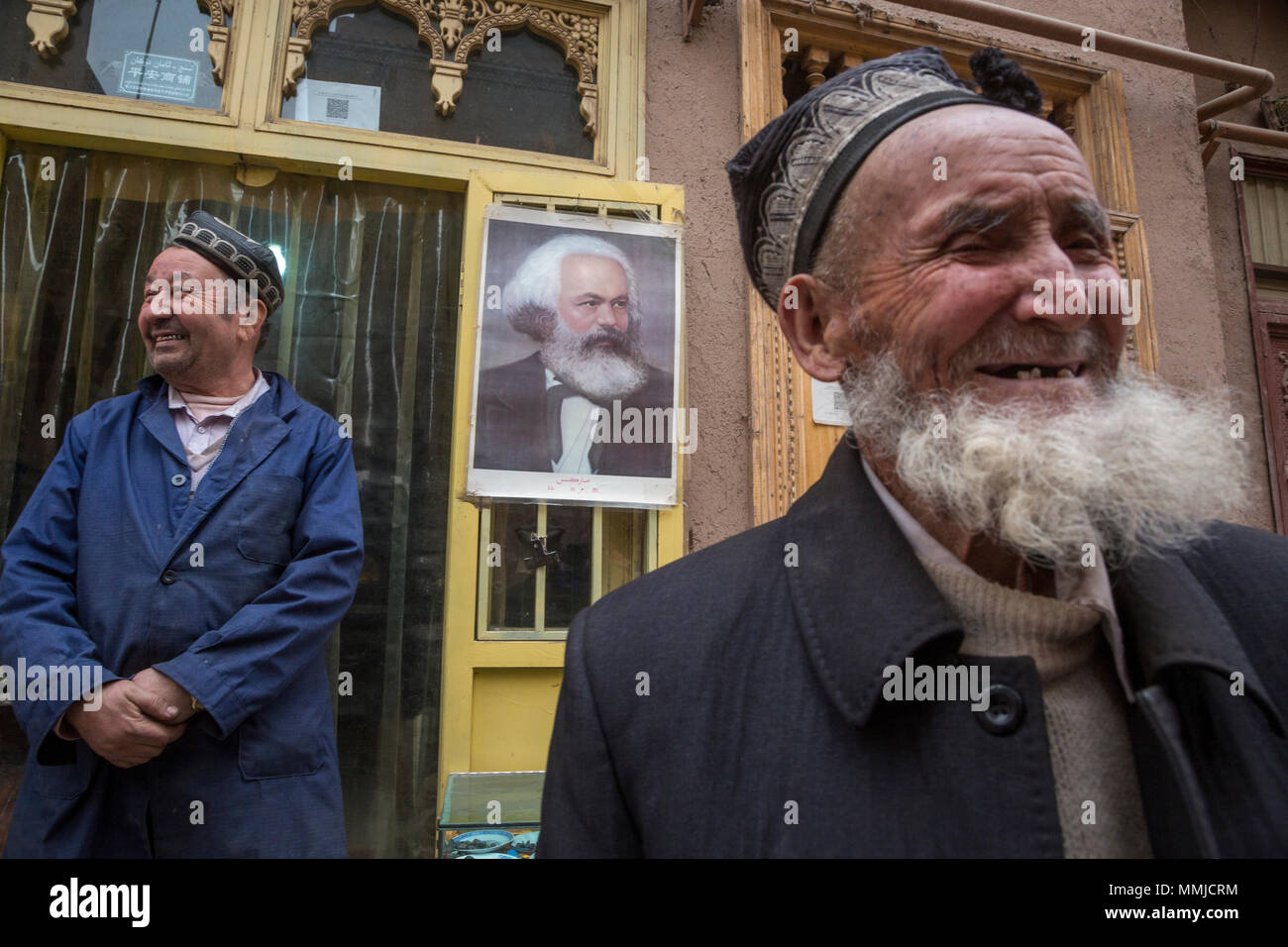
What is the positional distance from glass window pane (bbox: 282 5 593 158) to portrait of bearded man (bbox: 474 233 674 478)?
0.72 m

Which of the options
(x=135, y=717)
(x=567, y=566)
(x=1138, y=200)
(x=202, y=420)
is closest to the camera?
(x=135, y=717)

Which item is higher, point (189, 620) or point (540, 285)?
point (540, 285)

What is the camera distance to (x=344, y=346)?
10.9ft

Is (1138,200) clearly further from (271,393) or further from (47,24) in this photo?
(47,24)

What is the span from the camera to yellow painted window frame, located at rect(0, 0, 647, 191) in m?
3.10

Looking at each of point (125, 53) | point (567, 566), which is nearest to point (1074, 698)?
point (567, 566)

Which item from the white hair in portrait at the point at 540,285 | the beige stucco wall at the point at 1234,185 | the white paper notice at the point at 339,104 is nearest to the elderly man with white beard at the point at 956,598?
the white hair in portrait at the point at 540,285

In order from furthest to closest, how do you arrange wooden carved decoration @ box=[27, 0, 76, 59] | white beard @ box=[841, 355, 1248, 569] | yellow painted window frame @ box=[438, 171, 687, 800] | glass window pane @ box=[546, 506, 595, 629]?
1. glass window pane @ box=[546, 506, 595, 629]
2. wooden carved decoration @ box=[27, 0, 76, 59]
3. yellow painted window frame @ box=[438, 171, 687, 800]
4. white beard @ box=[841, 355, 1248, 569]

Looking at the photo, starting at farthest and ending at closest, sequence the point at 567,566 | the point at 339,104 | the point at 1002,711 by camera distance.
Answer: the point at 339,104 → the point at 567,566 → the point at 1002,711

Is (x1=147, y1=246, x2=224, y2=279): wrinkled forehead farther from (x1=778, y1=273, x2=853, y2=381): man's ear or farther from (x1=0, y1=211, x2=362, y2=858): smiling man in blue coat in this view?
(x1=778, y1=273, x2=853, y2=381): man's ear

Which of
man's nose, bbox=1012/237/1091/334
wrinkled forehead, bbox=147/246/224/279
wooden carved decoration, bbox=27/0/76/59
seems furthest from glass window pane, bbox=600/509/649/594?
wooden carved decoration, bbox=27/0/76/59

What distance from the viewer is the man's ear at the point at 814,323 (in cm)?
127

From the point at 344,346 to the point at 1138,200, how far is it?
4315mm

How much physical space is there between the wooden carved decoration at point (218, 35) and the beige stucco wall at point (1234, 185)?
216 inches
